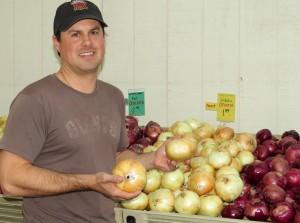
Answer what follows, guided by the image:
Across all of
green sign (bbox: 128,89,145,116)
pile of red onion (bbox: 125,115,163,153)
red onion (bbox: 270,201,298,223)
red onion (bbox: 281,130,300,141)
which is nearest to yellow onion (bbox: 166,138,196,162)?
red onion (bbox: 270,201,298,223)

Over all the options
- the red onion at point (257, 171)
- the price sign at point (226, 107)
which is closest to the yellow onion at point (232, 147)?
the red onion at point (257, 171)

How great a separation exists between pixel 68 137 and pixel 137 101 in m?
2.18

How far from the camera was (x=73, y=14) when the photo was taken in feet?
7.79

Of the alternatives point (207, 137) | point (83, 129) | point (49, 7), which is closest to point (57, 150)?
point (83, 129)

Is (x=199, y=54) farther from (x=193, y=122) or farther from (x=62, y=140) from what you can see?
(x=62, y=140)

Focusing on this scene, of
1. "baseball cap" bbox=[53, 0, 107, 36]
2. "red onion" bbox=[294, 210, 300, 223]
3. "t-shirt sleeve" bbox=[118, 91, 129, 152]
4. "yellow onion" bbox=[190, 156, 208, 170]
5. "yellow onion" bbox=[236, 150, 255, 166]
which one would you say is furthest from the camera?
"yellow onion" bbox=[236, 150, 255, 166]

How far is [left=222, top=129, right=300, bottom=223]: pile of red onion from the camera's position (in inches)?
106

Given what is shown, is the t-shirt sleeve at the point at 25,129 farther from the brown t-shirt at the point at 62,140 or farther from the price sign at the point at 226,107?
the price sign at the point at 226,107

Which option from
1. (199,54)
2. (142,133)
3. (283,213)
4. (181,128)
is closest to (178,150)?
(283,213)

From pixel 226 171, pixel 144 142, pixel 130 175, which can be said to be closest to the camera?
pixel 130 175

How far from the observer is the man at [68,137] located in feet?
6.88

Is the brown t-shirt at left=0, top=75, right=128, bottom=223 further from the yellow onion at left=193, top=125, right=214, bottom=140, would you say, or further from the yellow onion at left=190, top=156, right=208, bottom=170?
the yellow onion at left=193, top=125, right=214, bottom=140

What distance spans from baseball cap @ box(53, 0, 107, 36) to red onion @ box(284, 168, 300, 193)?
1.49 m

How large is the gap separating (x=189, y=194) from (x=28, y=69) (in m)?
2.68
